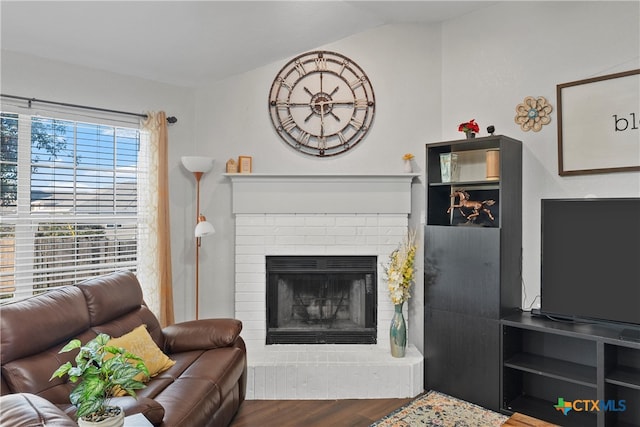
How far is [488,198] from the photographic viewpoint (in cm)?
342

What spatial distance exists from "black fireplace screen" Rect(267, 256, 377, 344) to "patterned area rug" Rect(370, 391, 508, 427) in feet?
2.43

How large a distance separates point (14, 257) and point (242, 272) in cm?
169

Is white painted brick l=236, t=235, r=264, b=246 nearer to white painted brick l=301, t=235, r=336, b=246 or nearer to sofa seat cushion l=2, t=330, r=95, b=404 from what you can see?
white painted brick l=301, t=235, r=336, b=246

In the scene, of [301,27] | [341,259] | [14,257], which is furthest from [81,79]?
[341,259]

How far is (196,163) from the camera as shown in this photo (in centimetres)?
371

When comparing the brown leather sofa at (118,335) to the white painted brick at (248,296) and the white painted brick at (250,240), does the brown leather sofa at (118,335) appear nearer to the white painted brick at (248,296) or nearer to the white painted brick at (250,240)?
the white painted brick at (248,296)

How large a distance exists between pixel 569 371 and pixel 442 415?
2.90 feet

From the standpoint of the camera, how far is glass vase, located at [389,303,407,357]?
11.2ft

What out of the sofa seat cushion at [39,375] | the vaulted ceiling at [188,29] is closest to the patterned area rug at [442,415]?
the sofa seat cushion at [39,375]

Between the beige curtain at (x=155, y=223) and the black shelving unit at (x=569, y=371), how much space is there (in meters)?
2.82

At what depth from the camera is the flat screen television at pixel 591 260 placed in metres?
2.60

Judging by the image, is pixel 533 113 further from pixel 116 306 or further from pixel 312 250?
pixel 116 306

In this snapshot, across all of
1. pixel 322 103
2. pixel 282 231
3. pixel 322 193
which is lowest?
pixel 282 231

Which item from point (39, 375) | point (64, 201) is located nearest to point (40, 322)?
point (39, 375)
